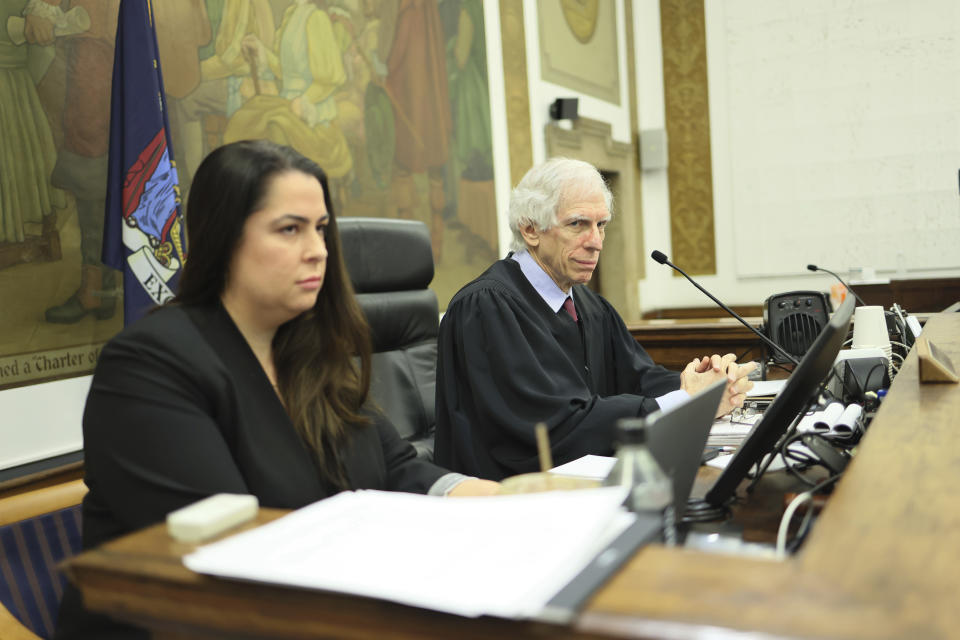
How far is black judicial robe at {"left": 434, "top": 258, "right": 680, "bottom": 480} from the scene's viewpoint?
7.66ft

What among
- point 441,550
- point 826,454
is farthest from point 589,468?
point 441,550

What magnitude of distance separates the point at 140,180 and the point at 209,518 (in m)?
2.44

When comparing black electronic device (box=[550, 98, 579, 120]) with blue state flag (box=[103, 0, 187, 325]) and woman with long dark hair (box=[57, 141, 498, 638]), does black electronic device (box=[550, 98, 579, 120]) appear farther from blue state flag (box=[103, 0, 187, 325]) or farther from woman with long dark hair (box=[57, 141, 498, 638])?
woman with long dark hair (box=[57, 141, 498, 638])

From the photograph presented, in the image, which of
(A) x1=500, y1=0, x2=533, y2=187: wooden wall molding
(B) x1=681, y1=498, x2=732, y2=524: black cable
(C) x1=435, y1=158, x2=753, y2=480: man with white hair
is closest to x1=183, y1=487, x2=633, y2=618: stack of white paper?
(B) x1=681, y1=498, x2=732, y2=524: black cable

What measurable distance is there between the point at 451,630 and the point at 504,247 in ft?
18.8

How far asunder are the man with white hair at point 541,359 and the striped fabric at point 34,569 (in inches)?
43.0

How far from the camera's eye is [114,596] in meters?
0.89

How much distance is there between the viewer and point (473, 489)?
5.26 ft

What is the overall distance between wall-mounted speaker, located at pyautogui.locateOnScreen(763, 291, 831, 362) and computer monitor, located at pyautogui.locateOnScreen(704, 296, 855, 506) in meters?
1.58

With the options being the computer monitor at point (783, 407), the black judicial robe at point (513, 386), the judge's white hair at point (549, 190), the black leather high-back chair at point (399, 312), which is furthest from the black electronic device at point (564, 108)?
the computer monitor at point (783, 407)

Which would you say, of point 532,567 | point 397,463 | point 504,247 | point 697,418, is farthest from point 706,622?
point 504,247

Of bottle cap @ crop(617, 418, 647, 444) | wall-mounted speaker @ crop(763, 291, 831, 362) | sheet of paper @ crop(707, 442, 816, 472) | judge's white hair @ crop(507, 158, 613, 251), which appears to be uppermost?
judge's white hair @ crop(507, 158, 613, 251)

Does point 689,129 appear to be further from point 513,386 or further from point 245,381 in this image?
point 245,381

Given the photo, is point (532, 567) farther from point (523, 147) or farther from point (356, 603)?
point (523, 147)
